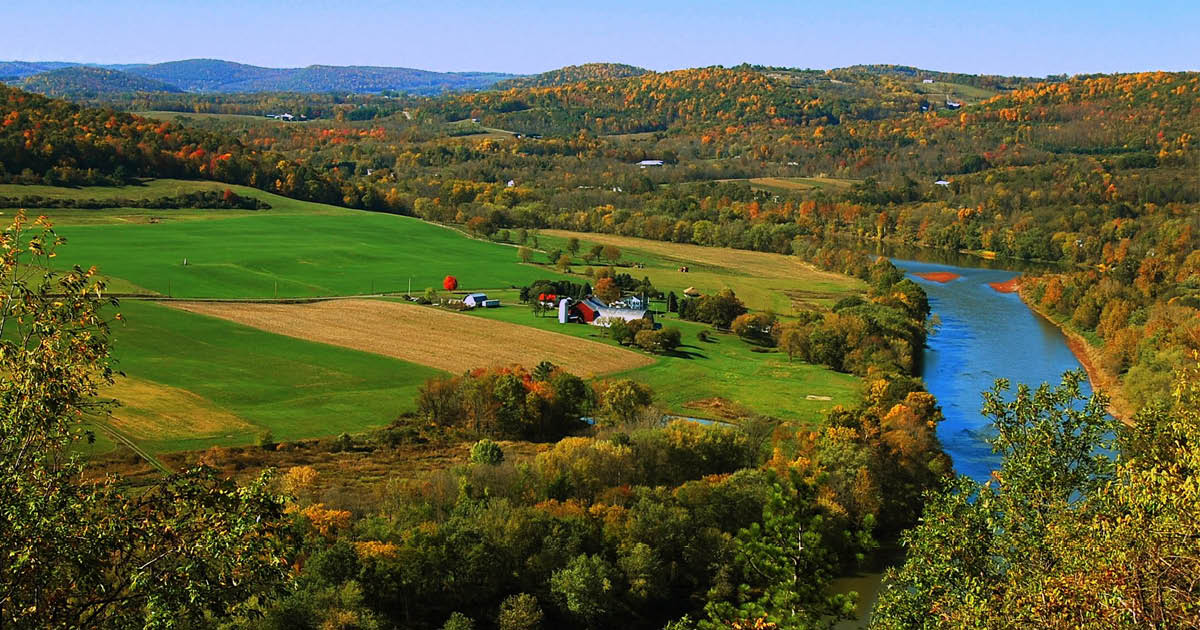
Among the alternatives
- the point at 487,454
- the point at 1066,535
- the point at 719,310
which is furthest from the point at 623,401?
the point at 1066,535

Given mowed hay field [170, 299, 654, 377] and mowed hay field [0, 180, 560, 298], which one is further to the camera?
mowed hay field [0, 180, 560, 298]

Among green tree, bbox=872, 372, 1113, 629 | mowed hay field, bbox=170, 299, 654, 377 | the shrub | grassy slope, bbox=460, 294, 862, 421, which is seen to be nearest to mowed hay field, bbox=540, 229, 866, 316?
grassy slope, bbox=460, 294, 862, 421

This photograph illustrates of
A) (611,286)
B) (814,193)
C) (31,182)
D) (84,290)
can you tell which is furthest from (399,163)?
(84,290)

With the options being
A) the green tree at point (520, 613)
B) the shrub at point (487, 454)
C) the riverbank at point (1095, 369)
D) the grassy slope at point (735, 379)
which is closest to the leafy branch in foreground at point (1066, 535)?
the green tree at point (520, 613)

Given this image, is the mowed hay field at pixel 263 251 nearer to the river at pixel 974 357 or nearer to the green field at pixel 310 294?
the green field at pixel 310 294

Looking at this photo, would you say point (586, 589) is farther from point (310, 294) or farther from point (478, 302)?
point (310, 294)

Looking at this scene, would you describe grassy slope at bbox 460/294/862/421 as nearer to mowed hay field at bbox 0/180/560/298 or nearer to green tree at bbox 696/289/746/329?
green tree at bbox 696/289/746/329
